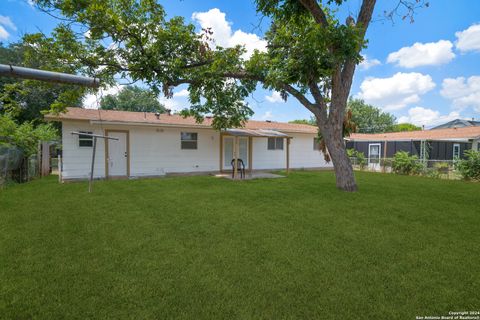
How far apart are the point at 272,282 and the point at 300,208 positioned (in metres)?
3.69

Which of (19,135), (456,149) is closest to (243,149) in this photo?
(19,135)

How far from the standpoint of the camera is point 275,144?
51.7 ft

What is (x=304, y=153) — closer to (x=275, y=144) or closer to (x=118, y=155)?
(x=275, y=144)

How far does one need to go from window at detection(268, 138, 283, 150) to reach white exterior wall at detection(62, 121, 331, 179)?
0.76ft

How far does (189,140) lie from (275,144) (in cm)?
535

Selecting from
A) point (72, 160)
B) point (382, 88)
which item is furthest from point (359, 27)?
point (382, 88)

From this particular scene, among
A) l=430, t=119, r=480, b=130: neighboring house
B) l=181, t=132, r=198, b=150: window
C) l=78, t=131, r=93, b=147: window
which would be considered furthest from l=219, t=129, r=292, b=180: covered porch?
l=430, t=119, r=480, b=130: neighboring house

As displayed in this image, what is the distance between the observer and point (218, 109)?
446 inches

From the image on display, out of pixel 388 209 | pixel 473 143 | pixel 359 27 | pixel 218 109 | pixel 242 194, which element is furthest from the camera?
pixel 473 143

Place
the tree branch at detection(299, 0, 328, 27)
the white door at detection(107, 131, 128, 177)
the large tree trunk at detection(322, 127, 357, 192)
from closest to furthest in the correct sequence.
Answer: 1. the tree branch at detection(299, 0, 328, 27)
2. the large tree trunk at detection(322, 127, 357, 192)
3. the white door at detection(107, 131, 128, 177)

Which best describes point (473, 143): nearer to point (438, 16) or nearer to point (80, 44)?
point (438, 16)

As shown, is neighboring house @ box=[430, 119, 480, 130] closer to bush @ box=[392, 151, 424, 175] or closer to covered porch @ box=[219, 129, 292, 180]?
bush @ box=[392, 151, 424, 175]

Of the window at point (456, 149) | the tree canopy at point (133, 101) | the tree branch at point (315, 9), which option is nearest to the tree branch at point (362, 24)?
the tree branch at point (315, 9)

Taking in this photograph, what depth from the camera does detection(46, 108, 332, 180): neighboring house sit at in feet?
34.9
